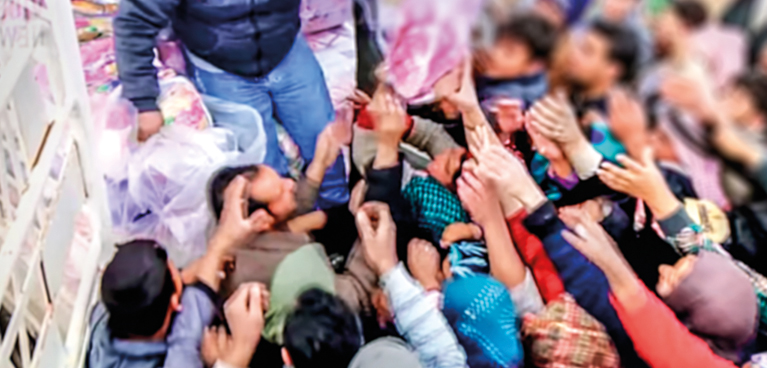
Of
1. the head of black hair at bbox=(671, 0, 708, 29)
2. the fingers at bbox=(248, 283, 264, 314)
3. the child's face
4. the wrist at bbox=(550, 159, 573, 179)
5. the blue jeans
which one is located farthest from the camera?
the fingers at bbox=(248, 283, 264, 314)

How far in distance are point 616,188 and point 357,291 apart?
48 centimetres

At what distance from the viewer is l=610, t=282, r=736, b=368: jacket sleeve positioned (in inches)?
48.6

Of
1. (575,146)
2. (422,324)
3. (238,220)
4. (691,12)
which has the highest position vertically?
(691,12)

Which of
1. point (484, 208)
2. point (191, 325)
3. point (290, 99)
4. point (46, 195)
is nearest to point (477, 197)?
point (484, 208)

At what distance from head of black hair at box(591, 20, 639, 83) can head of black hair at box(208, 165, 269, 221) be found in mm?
632

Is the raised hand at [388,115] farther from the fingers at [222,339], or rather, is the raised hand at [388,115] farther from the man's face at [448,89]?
the fingers at [222,339]

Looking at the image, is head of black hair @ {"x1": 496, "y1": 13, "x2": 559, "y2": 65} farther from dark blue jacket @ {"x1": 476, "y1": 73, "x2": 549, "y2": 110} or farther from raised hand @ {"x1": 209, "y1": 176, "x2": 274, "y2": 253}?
raised hand @ {"x1": 209, "y1": 176, "x2": 274, "y2": 253}

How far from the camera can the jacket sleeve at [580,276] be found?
127 centimetres

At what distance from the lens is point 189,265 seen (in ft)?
4.83

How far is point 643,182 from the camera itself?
1.18m

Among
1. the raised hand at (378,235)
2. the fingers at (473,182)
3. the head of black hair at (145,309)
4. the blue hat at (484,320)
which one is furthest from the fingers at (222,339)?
the fingers at (473,182)

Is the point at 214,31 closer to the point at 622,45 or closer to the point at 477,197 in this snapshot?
the point at 477,197

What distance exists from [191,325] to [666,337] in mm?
816

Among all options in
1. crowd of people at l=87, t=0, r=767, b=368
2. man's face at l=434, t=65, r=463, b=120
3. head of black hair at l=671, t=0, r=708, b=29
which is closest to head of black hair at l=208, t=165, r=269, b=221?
crowd of people at l=87, t=0, r=767, b=368
